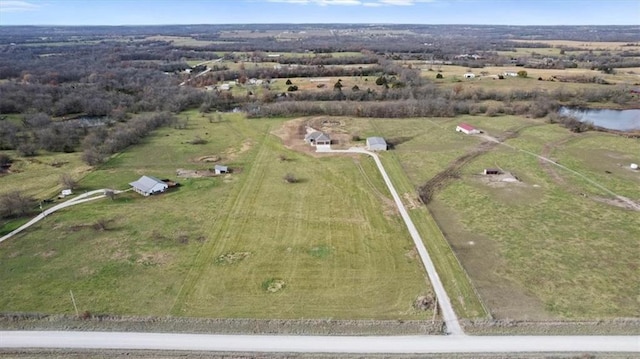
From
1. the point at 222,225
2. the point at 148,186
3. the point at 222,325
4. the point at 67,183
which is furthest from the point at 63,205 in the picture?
the point at 222,325

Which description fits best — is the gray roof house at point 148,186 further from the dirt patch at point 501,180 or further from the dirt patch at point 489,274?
the dirt patch at point 501,180

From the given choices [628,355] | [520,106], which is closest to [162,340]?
[628,355]

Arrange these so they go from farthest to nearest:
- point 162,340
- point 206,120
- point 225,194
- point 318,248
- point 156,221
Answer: point 206,120, point 225,194, point 156,221, point 318,248, point 162,340

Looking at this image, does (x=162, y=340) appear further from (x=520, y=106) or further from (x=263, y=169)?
(x=520, y=106)

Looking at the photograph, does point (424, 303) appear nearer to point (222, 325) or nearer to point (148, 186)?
point (222, 325)

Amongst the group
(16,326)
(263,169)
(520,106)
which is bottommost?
(16,326)

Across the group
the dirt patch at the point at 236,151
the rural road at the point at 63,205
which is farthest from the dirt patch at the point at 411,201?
the rural road at the point at 63,205
